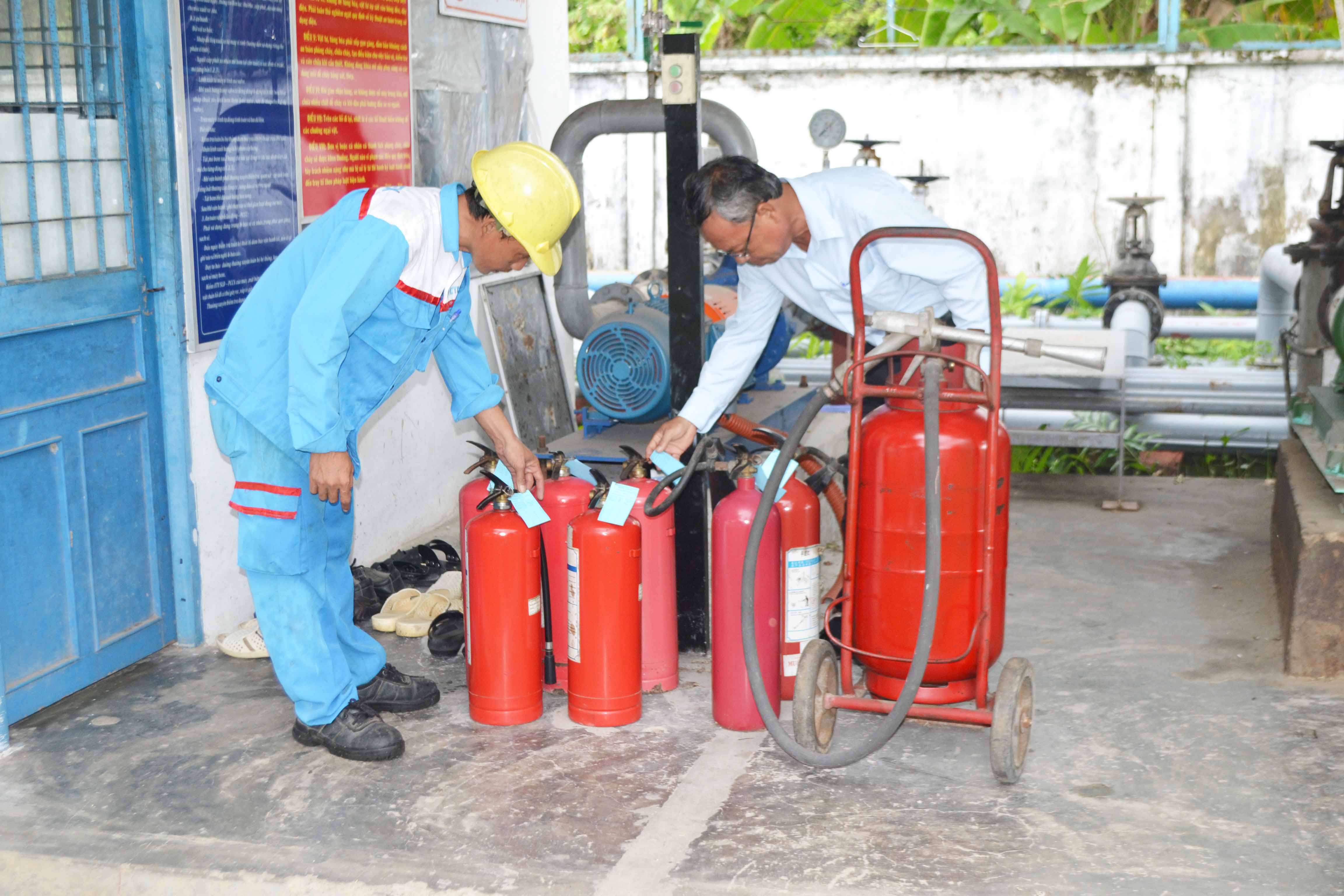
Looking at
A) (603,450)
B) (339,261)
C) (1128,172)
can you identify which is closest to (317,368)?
(339,261)

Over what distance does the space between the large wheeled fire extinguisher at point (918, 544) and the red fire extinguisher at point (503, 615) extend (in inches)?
24.2

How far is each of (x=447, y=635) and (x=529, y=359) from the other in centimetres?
223

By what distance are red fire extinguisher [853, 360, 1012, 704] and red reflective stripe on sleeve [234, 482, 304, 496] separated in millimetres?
1446

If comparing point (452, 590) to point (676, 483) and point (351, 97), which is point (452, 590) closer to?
point (676, 483)

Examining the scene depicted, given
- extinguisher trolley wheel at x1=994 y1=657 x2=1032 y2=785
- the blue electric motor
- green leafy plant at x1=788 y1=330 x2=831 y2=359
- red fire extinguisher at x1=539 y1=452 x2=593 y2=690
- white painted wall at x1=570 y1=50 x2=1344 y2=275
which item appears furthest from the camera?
white painted wall at x1=570 y1=50 x2=1344 y2=275

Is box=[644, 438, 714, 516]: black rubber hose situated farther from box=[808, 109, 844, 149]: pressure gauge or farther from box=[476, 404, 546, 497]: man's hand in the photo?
box=[808, 109, 844, 149]: pressure gauge

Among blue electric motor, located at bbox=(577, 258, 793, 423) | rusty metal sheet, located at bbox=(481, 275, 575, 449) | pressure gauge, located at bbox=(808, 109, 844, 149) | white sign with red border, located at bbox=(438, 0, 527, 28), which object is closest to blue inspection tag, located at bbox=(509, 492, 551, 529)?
blue electric motor, located at bbox=(577, 258, 793, 423)

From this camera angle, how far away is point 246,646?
3986mm

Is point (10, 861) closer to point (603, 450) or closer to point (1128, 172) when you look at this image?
point (603, 450)

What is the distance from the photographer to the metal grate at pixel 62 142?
11.0ft

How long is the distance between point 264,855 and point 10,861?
1.82 ft

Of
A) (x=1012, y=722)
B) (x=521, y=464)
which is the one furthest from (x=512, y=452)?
(x=1012, y=722)

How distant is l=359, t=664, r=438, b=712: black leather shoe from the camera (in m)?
3.62

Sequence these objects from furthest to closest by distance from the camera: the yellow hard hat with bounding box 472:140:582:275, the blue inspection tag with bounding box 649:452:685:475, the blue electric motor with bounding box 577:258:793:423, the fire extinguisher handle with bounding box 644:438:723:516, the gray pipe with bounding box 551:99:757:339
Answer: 1. the gray pipe with bounding box 551:99:757:339
2. the blue electric motor with bounding box 577:258:793:423
3. the blue inspection tag with bounding box 649:452:685:475
4. the fire extinguisher handle with bounding box 644:438:723:516
5. the yellow hard hat with bounding box 472:140:582:275
